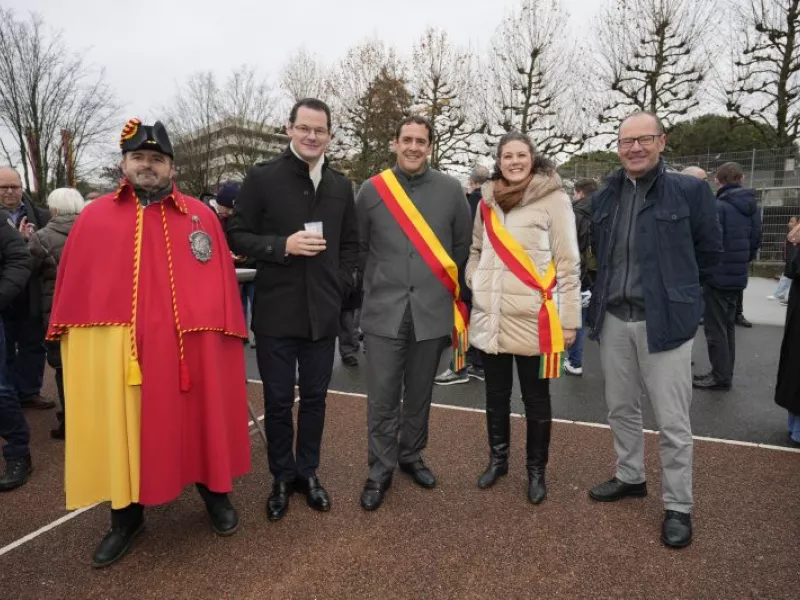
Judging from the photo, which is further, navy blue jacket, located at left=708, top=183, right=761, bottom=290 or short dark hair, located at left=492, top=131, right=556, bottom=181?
navy blue jacket, located at left=708, top=183, right=761, bottom=290

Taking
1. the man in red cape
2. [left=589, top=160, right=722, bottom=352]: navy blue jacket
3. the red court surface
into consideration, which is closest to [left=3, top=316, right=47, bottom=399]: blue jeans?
the red court surface

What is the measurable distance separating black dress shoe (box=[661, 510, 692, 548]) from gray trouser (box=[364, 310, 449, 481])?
4.85 ft

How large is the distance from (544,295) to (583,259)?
2.82 m

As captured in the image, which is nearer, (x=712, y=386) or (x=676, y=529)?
(x=676, y=529)

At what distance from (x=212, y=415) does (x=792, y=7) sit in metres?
19.8

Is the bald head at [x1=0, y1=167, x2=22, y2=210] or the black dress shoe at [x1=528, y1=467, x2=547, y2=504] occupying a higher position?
the bald head at [x1=0, y1=167, x2=22, y2=210]

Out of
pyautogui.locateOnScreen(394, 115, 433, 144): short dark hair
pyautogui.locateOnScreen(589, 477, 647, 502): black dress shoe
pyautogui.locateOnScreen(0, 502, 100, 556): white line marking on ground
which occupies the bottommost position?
pyautogui.locateOnScreen(0, 502, 100, 556): white line marking on ground

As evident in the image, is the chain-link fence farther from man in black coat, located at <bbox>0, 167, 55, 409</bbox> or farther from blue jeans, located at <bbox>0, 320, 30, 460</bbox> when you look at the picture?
blue jeans, located at <bbox>0, 320, 30, 460</bbox>

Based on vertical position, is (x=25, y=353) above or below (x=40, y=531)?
above

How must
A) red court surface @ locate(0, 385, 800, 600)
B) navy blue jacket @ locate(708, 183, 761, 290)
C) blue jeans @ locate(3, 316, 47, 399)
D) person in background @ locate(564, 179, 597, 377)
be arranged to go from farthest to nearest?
navy blue jacket @ locate(708, 183, 761, 290), person in background @ locate(564, 179, 597, 377), blue jeans @ locate(3, 316, 47, 399), red court surface @ locate(0, 385, 800, 600)

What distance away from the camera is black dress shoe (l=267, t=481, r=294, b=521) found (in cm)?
313

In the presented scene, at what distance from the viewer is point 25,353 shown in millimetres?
5043

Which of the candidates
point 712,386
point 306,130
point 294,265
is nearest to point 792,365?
point 712,386

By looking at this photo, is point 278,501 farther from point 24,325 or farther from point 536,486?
point 24,325
